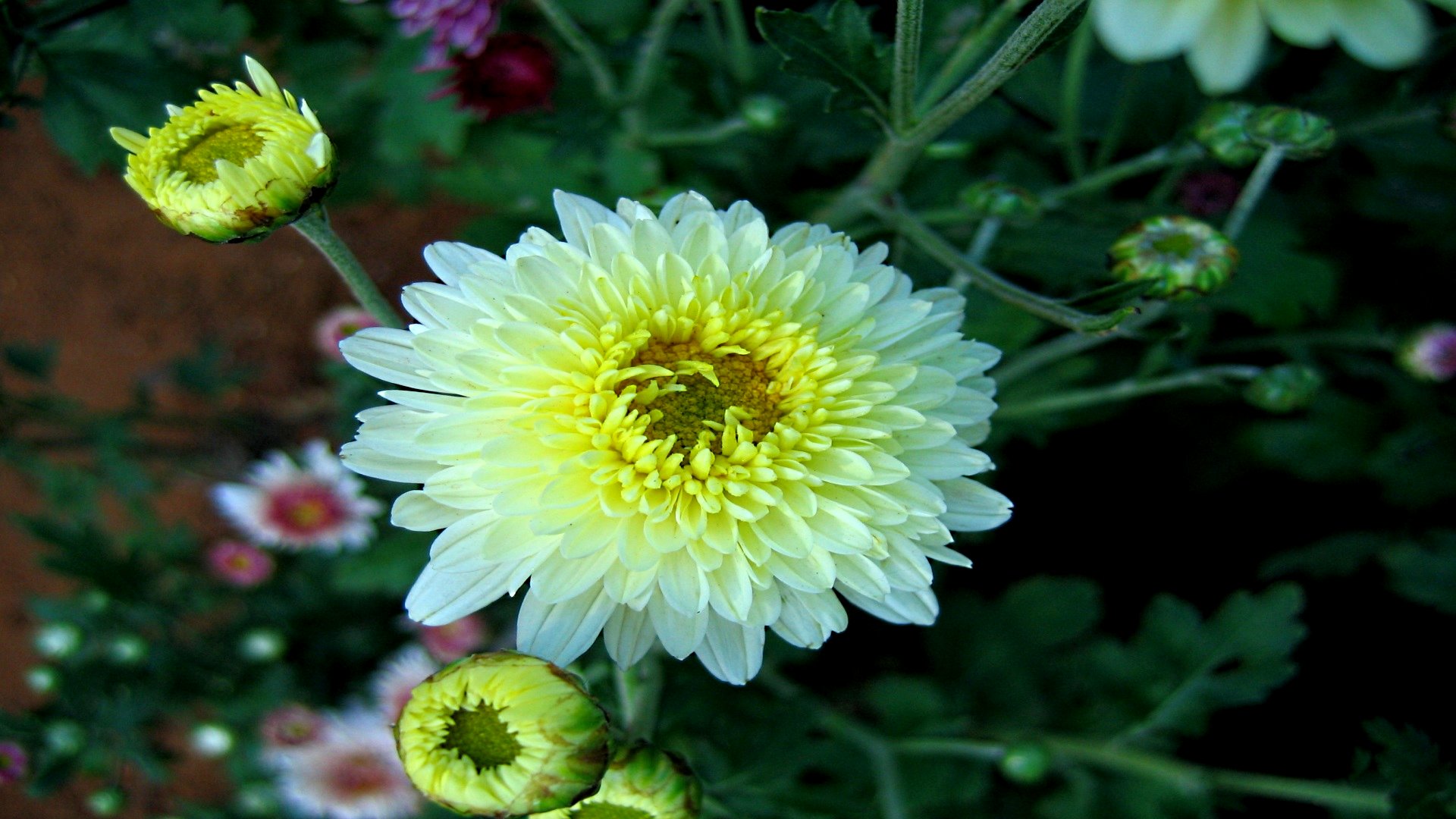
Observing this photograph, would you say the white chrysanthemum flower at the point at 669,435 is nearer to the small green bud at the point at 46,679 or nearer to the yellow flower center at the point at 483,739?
the yellow flower center at the point at 483,739

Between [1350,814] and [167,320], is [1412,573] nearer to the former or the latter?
[1350,814]

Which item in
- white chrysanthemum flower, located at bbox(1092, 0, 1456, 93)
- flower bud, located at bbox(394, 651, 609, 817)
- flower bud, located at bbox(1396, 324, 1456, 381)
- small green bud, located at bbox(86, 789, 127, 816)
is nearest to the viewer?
white chrysanthemum flower, located at bbox(1092, 0, 1456, 93)

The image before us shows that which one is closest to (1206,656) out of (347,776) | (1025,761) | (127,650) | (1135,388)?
(1025,761)

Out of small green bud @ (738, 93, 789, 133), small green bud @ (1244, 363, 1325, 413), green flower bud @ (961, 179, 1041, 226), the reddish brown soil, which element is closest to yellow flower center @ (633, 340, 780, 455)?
green flower bud @ (961, 179, 1041, 226)

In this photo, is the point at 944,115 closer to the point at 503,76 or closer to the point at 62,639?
the point at 503,76

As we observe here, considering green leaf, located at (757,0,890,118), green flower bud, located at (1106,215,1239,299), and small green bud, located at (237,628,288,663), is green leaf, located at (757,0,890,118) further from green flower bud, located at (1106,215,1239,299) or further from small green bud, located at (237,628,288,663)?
small green bud, located at (237,628,288,663)

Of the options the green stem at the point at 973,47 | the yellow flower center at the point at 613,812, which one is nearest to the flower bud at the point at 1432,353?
the green stem at the point at 973,47

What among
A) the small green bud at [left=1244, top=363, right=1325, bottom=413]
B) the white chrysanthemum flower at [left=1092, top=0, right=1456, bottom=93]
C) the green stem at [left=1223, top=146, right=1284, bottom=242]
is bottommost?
the small green bud at [left=1244, top=363, right=1325, bottom=413]
